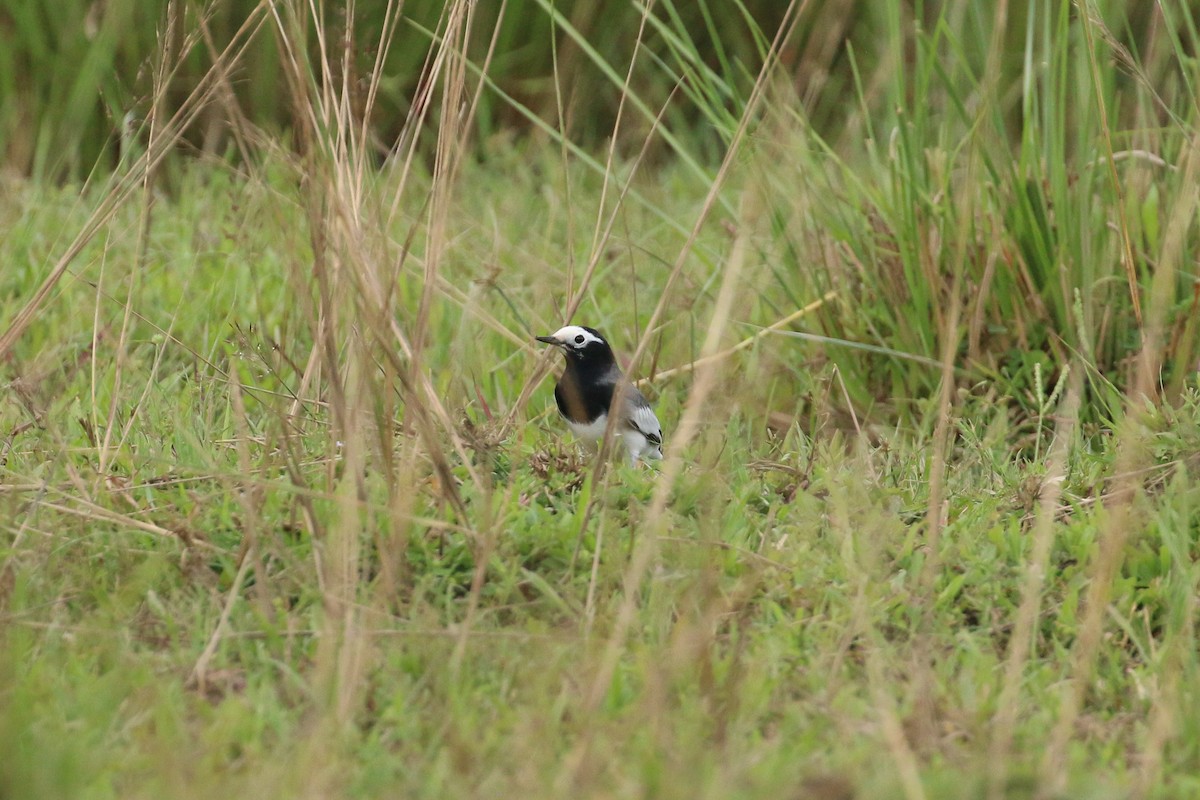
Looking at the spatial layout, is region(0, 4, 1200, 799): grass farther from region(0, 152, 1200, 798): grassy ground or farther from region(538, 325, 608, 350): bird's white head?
region(538, 325, 608, 350): bird's white head

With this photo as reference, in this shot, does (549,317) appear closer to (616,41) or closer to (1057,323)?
(1057,323)

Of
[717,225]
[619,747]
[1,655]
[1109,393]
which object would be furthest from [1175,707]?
[717,225]

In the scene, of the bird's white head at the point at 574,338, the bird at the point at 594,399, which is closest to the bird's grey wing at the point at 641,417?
the bird at the point at 594,399

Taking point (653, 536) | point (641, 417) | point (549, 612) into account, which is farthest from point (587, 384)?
point (653, 536)

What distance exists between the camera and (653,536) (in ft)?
8.05

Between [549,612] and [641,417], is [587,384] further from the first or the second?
[549,612]

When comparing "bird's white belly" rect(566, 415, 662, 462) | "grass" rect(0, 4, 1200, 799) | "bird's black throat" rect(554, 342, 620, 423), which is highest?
"grass" rect(0, 4, 1200, 799)

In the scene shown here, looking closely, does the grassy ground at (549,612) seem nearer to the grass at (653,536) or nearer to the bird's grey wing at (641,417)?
the grass at (653,536)

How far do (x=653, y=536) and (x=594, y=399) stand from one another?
1.61 metres

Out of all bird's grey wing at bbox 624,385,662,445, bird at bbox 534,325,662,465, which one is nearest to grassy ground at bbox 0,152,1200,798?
bird at bbox 534,325,662,465

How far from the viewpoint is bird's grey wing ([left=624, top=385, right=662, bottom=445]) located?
158 inches

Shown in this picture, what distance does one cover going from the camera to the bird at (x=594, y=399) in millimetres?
3971

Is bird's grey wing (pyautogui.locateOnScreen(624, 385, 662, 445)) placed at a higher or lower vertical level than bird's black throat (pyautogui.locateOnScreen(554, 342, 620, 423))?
lower

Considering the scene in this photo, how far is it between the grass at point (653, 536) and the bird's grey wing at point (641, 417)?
0.57 feet
